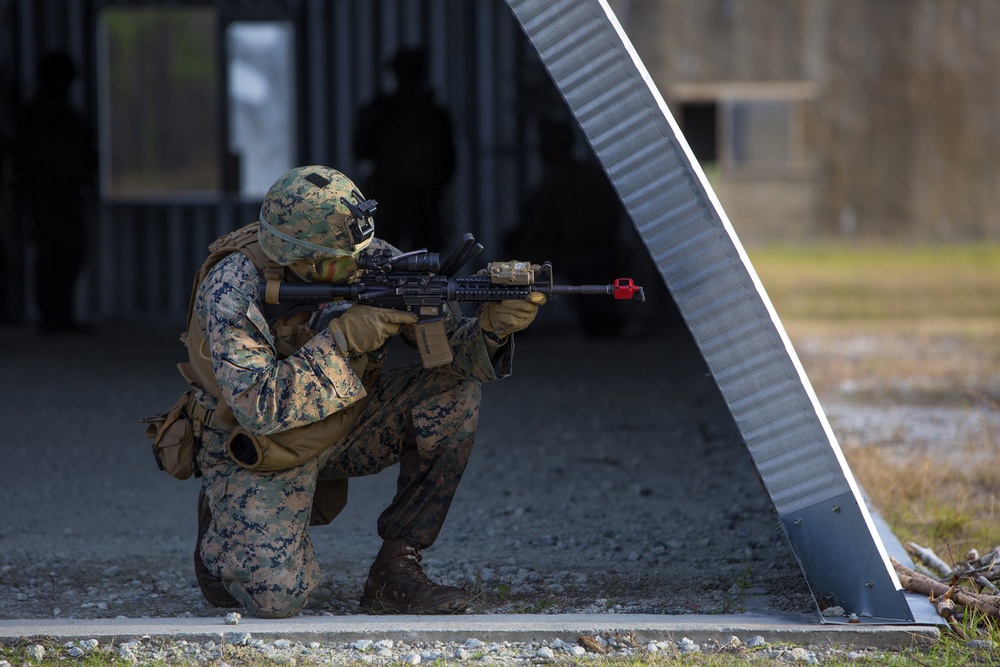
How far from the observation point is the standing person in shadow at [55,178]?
10.4 metres

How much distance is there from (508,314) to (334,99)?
8.28m

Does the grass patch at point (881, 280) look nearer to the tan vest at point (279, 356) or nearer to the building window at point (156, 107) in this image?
the building window at point (156, 107)

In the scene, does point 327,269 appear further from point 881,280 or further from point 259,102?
point 881,280

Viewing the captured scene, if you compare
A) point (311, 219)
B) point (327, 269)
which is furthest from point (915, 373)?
point (311, 219)

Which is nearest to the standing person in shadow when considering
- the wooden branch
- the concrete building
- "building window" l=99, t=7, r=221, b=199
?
"building window" l=99, t=7, r=221, b=199

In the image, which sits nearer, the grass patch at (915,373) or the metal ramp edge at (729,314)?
the metal ramp edge at (729,314)

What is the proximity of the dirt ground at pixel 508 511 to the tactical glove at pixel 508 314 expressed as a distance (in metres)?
0.88

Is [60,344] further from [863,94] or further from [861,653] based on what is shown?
[863,94]

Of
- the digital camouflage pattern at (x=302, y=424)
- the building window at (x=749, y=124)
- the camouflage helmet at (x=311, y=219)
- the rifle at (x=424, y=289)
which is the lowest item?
the digital camouflage pattern at (x=302, y=424)

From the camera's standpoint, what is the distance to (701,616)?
3.66 metres

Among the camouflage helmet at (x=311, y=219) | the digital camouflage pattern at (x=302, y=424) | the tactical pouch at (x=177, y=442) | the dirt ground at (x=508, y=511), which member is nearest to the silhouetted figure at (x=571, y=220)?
the dirt ground at (x=508, y=511)

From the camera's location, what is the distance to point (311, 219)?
11.6ft

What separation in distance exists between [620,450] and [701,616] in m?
2.74

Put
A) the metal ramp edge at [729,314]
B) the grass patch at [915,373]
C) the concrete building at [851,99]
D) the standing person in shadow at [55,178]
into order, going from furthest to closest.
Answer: the concrete building at [851,99]
the standing person in shadow at [55,178]
the grass patch at [915,373]
the metal ramp edge at [729,314]
